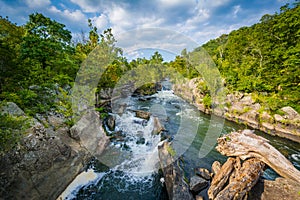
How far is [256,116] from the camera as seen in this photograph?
1016cm

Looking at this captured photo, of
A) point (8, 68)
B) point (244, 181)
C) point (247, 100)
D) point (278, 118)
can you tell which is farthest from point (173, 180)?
point (247, 100)

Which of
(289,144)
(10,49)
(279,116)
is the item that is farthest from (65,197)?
(279,116)

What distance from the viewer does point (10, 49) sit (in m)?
4.19

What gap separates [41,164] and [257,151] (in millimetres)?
5745

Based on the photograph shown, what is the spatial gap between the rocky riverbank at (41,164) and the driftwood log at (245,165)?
14.8ft

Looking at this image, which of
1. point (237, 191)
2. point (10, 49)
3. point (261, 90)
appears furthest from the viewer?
point (261, 90)

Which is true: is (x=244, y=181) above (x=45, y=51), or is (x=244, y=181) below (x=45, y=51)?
below

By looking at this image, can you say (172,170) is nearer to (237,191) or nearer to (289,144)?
(237,191)

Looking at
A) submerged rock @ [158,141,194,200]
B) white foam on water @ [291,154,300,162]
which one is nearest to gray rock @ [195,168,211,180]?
submerged rock @ [158,141,194,200]

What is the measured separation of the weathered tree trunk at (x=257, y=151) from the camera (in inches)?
115

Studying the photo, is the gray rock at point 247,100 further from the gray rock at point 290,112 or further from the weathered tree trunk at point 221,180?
the weathered tree trunk at point 221,180

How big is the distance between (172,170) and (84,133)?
4.08 m

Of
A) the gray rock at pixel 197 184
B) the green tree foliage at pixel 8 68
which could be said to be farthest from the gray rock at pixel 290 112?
the green tree foliage at pixel 8 68

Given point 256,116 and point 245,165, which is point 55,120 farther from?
point 256,116
